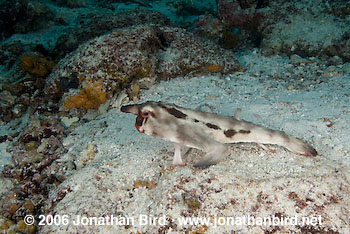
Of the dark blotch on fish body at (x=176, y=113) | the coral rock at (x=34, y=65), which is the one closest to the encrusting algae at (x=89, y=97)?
the coral rock at (x=34, y=65)

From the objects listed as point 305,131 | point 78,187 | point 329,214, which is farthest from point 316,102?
point 78,187

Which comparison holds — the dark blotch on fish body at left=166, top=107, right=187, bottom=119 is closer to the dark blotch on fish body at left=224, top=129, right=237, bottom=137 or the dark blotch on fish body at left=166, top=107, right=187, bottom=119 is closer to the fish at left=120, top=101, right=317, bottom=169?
the fish at left=120, top=101, right=317, bottom=169

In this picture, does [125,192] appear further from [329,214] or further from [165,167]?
[329,214]

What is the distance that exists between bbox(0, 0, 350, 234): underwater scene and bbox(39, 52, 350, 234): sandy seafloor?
16 mm

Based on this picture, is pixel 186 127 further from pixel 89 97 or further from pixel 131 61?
pixel 89 97

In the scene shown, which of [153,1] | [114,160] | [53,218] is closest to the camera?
[53,218]

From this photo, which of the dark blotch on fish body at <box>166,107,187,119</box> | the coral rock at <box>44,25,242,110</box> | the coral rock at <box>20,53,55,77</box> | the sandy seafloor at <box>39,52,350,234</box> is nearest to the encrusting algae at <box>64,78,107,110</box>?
the coral rock at <box>44,25,242,110</box>

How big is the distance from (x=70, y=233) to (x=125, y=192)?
0.81 metres

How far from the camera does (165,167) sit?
3.70m

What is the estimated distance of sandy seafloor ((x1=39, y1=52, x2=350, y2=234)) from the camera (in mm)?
3045

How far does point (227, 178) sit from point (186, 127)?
0.83 metres

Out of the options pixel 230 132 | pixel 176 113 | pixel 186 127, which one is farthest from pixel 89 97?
pixel 230 132

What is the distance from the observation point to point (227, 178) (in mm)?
3309

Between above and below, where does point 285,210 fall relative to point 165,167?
above
